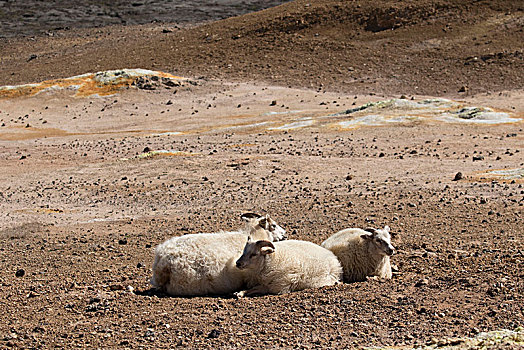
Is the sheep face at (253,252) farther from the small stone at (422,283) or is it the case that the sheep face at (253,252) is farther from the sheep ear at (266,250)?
the small stone at (422,283)

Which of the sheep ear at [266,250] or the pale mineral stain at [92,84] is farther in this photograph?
the pale mineral stain at [92,84]

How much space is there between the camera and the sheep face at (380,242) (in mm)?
8445

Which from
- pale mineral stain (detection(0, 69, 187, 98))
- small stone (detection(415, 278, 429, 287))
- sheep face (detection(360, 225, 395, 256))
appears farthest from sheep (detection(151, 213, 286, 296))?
pale mineral stain (detection(0, 69, 187, 98))

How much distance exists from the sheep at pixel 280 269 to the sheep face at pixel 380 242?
0.69 meters

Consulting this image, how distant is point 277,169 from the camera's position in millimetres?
17031

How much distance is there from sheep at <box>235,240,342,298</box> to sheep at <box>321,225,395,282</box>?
485mm

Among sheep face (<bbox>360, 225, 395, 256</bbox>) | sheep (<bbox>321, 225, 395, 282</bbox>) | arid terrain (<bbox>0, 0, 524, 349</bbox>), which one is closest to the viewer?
arid terrain (<bbox>0, 0, 524, 349</bbox>)

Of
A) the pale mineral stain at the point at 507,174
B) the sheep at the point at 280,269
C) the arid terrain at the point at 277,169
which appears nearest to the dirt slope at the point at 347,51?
the arid terrain at the point at 277,169

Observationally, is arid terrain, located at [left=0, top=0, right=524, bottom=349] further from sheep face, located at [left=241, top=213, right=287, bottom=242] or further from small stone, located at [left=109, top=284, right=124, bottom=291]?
sheep face, located at [left=241, top=213, right=287, bottom=242]

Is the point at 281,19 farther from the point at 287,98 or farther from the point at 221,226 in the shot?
the point at 221,226

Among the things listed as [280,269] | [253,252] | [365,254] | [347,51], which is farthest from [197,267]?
[347,51]

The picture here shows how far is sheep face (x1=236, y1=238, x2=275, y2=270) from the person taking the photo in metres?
7.69

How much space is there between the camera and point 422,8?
44406 millimetres

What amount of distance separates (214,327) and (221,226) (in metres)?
5.15
